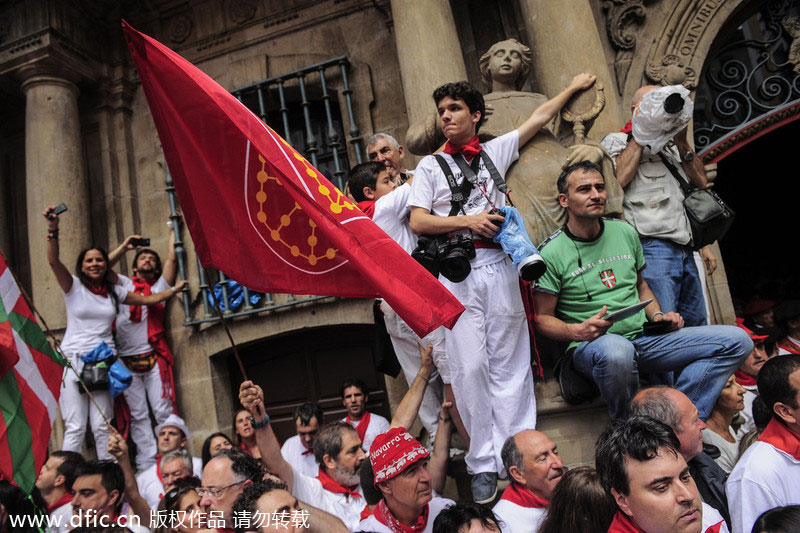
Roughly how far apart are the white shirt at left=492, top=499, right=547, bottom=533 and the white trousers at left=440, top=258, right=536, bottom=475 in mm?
329

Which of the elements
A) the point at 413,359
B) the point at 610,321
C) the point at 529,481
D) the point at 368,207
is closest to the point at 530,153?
the point at 368,207

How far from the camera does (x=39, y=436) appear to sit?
3332 mm

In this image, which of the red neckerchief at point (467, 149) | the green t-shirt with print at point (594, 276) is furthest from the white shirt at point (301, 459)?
the red neckerchief at point (467, 149)

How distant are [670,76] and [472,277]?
3974 millimetres

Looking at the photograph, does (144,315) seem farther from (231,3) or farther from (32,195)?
(231,3)

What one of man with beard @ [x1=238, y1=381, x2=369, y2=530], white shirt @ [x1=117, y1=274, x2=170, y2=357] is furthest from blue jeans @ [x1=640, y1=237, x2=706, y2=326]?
white shirt @ [x1=117, y1=274, x2=170, y2=357]

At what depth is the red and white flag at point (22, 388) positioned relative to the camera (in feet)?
10.4

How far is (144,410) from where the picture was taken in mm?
6734

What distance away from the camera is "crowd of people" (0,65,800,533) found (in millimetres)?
2898

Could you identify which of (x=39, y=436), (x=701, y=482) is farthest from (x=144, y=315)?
(x=701, y=482)

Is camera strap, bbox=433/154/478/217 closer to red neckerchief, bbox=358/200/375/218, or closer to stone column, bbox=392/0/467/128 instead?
red neckerchief, bbox=358/200/375/218

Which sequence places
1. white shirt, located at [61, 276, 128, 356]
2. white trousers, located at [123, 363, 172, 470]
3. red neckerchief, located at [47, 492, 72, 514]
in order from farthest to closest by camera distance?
white trousers, located at [123, 363, 172, 470]
white shirt, located at [61, 276, 128, 356]
red neckerchief, located at [47, 492, 72, 514]

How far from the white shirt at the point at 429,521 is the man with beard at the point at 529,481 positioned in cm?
34

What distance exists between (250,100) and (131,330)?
3.15m
